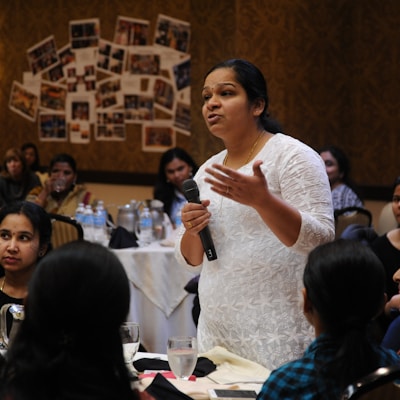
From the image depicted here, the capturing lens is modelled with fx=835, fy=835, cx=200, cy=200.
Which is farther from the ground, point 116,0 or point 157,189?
point 116,0

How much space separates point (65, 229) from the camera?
5441 millimetres

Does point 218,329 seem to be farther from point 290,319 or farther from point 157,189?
point 157,189

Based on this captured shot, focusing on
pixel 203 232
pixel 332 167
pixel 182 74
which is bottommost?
pixel 332 167

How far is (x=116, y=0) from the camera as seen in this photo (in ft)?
30.8

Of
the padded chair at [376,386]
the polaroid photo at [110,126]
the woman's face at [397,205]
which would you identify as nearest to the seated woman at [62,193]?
the polaroid photo at [110,126]

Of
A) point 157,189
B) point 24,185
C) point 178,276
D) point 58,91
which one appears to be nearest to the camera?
point 178,276

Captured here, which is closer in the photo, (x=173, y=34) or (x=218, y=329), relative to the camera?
(x=218, y=329)

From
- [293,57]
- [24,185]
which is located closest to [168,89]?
[24,185]

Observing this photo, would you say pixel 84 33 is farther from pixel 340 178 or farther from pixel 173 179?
pixel 340 178

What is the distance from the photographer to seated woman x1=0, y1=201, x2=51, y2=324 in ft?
10.4

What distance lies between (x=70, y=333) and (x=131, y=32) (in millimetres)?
8037

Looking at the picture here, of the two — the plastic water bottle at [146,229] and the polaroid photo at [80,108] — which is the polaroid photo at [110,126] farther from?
the plastic water bottle at [146,229]

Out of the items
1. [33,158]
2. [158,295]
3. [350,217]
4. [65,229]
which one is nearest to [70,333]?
[158,295]

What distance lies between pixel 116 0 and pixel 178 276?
4.97 metres
